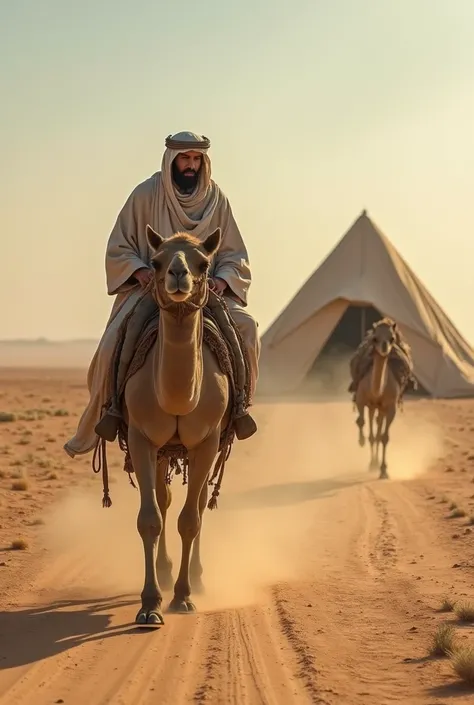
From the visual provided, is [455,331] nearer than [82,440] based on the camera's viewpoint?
No

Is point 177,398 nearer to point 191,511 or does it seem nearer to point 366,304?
point 191,511

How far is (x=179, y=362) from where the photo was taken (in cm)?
726

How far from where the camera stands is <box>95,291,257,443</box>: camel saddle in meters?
8.10

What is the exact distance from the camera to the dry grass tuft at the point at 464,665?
5.93 m

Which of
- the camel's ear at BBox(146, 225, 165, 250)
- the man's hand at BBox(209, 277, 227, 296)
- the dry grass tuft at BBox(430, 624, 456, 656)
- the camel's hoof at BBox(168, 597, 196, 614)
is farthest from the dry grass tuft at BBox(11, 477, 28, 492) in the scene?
the dry grass tuft at BBox(430, 624, 456, 656)

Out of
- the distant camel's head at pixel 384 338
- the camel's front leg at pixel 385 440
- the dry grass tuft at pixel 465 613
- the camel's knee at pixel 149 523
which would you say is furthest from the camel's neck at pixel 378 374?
the camel's knee at pixel 149 523

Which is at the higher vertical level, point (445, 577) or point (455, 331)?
point (455, 331)

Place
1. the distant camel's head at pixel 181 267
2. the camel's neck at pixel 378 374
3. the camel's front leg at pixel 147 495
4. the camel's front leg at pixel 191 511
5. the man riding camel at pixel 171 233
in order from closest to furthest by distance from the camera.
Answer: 1. the distant camel's head at pixel 181 267
2. the camel's front leg at pixel 147 495
3. the camel's front leg at pixel 191 511
4. the man riding camel at pixel 171 233
5. the camel's neck at pixel 378 374

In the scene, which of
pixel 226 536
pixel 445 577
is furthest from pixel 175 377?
pixel 226 536

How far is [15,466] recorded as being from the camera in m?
17.8

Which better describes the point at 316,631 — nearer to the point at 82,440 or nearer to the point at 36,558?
the point at 82,440

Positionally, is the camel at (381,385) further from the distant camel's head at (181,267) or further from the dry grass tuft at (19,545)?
the distant camel's head at (181,267)

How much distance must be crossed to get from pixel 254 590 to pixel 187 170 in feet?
10.8

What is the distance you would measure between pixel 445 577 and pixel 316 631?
2347mm
